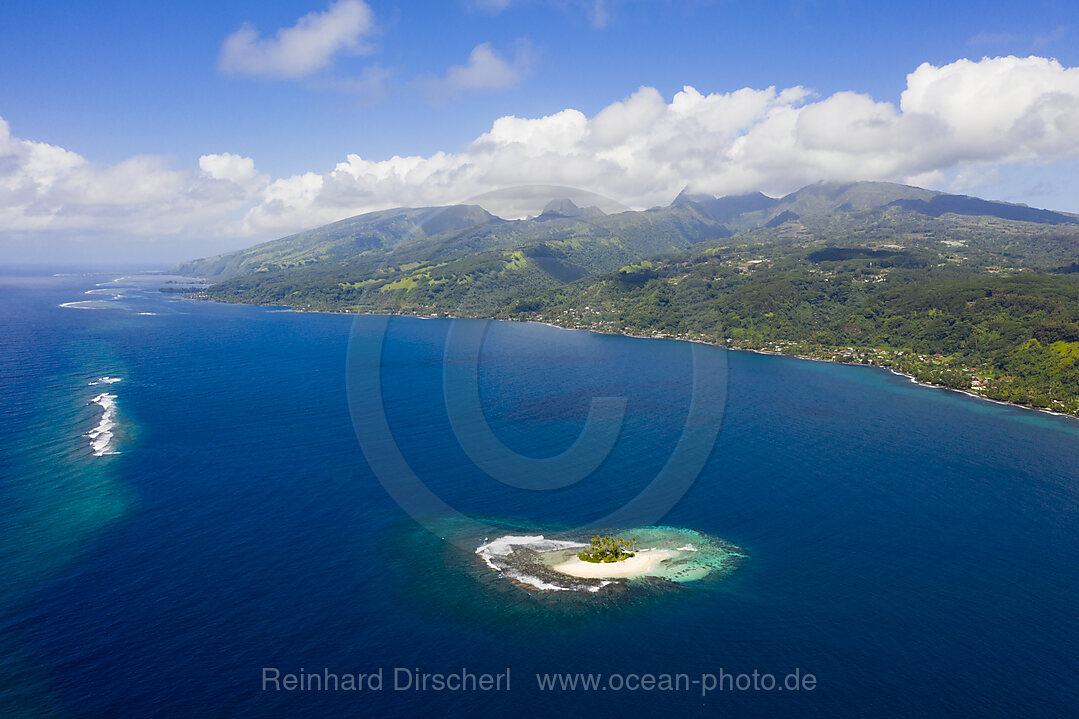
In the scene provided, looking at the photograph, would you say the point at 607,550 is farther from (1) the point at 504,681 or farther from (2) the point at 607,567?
(1) the point at 504,681

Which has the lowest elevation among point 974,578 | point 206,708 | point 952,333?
point 974,578

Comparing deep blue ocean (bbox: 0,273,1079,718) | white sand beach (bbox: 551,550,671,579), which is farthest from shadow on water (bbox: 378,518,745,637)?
white sand beach (bbox: 551,550,671,579)

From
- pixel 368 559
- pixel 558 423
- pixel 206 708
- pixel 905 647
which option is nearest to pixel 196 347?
pixel 558 423

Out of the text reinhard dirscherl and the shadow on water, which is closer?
the text reinhard dirscherl

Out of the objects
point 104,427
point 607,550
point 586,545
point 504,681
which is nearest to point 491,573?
point 586,545

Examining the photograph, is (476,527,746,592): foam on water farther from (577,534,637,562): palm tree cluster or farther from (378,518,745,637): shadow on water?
(577,534,637,562): palm tree cluster

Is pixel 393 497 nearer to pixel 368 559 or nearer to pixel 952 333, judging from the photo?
pixel 368 559

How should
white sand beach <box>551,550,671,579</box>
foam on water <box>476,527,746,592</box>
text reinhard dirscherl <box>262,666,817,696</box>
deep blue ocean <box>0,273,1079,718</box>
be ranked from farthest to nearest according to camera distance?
white sand beach <box>551,550,671,579</box> < foam on water <box>476,527,746,592</box> < deep blue ocean <box>0,273,1079,718</box> < text reinhard dirscherl <box>262,666,817,696</box>
